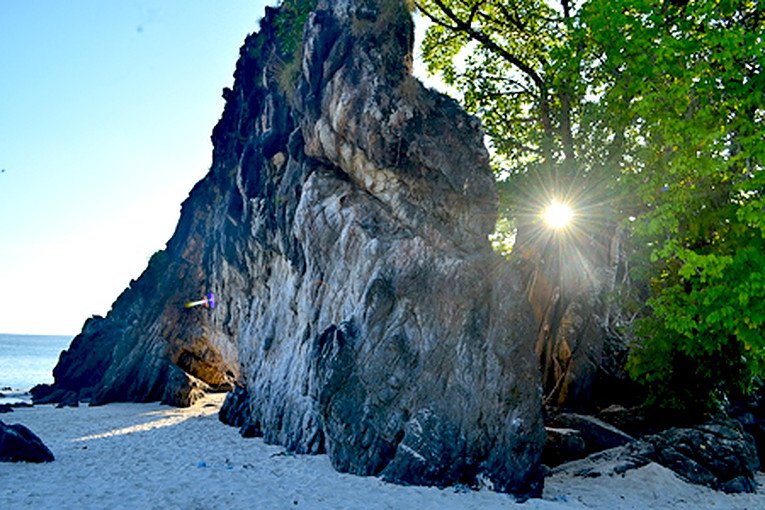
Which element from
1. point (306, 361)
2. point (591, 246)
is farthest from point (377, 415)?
point (591, 246)

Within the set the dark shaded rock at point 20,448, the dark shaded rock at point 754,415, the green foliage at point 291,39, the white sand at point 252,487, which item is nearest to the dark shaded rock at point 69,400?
the white sand at point 252,487

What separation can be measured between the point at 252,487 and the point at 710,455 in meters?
12.2

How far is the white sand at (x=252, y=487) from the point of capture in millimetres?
11398

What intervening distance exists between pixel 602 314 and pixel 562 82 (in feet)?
30.9

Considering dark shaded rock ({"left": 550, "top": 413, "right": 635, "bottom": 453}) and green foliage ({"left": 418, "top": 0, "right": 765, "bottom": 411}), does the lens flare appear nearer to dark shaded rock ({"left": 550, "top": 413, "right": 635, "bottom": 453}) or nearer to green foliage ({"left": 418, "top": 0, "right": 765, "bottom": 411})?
green foliage ({"left": 418, "top": 0, "right": 765, "bottom": 411})

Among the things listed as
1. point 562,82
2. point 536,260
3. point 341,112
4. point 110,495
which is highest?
point 562,82

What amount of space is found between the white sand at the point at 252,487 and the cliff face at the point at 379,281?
85 cm

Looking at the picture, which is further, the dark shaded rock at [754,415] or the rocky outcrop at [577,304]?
the rocky outcrop at [577,304]

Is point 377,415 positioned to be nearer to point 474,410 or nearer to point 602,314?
point 474,410

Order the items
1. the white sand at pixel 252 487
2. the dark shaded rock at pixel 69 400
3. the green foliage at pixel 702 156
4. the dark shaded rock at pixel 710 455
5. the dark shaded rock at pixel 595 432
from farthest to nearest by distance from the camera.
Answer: the dark shaded rock at pixel 69 400 → the dark shaded rock at pixel 595 432 → the dark shaded rock at pixel 710 455 → the green foliage at pixel 702 156 → the white sand at pixel 252 487

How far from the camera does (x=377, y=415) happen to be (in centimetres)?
1395

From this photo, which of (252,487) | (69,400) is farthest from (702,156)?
(69,400)

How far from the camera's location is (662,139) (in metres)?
15.7

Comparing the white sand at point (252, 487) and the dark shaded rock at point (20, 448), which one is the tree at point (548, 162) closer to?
the white sand at point (252, 487)
